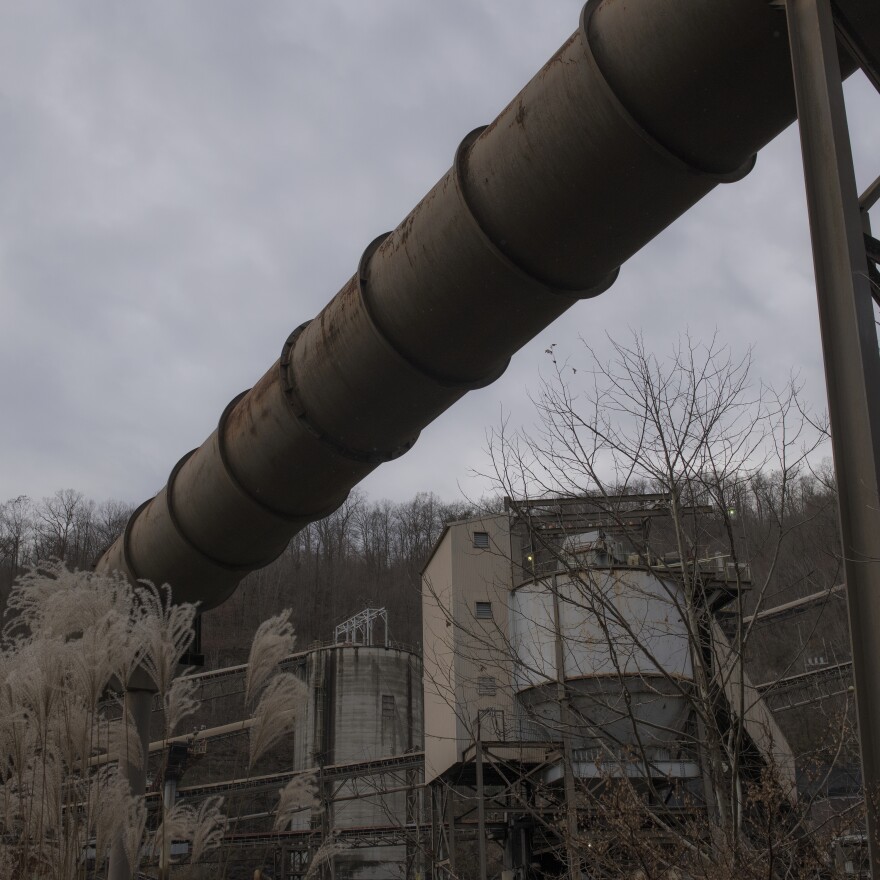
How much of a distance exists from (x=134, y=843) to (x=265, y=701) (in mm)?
893

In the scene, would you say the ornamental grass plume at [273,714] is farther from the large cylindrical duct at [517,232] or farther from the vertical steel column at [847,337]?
the vertical steel column at [847,337]

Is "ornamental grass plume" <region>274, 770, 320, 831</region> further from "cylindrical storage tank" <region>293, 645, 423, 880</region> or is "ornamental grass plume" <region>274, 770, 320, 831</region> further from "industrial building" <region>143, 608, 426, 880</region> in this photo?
"cylindrical storage tank" <region>293, 645, 423, 880</region>

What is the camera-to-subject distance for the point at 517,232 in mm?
4277

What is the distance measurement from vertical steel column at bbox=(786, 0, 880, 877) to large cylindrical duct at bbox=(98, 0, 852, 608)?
32 cm

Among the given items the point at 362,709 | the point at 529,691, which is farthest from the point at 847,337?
the point at 362,709

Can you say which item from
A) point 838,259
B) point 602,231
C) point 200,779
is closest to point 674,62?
point 602,231

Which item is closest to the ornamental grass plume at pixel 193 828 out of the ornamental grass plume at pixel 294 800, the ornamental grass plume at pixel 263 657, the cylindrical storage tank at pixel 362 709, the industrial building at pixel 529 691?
the ornamental grass plume at pixel 294 800

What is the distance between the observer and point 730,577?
634 inches

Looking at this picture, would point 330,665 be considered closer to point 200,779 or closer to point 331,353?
point 200,779

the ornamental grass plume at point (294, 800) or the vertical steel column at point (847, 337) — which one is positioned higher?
the vertical steel column at point (847, 337)

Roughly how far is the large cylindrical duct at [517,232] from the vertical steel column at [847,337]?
1.06 ft

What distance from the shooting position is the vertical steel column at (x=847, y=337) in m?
2.93

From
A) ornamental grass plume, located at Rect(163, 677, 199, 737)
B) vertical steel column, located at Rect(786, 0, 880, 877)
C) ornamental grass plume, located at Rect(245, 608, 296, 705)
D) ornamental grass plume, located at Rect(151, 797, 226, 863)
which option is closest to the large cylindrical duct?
vertical steel column, located at Rect(786, 0, 880, 877)

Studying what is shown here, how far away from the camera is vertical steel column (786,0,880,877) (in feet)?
9.60
